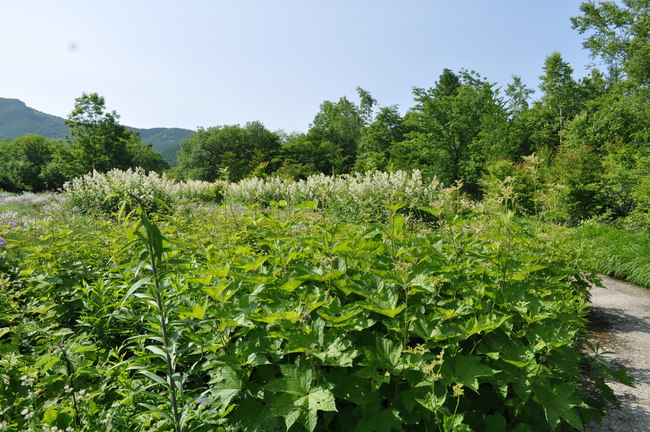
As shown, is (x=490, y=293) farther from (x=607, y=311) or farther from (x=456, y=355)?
(x=607, y=311)

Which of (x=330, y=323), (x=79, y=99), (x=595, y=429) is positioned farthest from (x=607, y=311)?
(x=79, y=99)

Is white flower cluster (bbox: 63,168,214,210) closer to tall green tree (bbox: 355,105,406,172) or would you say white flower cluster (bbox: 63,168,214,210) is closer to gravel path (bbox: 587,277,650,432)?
gravel path (bbox: 587,277,650,432)

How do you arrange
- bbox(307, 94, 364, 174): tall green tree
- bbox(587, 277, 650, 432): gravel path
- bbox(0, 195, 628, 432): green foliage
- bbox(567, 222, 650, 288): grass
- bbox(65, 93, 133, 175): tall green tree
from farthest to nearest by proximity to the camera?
bbox(307, 94, 364, 174): tall green tree, bbox(65, 93, 133, 175): tall green tree, bbox(567, 222, 650, 288): grass, bbox(587, 277, 650, 432): gravel path, bbox(0, 195, 628, 432): green foliage

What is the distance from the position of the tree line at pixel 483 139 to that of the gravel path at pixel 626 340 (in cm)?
193

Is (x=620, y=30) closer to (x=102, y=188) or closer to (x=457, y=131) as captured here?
(x=457, y=131)

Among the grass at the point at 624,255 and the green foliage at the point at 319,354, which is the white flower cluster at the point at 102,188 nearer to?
the green foliage at the point at 319,354

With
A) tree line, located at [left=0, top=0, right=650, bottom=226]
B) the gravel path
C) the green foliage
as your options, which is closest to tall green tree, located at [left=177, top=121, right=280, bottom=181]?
tree line, located at [left=0, top=0, right=650, bottom=226]

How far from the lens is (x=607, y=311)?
197 inches

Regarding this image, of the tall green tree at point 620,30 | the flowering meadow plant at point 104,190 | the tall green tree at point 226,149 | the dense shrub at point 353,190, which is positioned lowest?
the flowering meadow plant at point 104,190

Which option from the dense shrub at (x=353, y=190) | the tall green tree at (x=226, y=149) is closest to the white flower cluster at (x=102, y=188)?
the dense shrub at (x=353, y=190)

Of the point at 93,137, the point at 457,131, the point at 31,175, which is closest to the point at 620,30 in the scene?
the point at 457,131

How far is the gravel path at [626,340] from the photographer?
2.68m

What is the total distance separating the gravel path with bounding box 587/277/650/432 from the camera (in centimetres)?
268

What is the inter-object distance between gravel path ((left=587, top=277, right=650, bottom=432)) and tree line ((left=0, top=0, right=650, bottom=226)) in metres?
1.93
